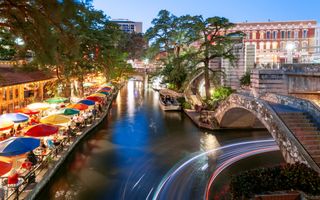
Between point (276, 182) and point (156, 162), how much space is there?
923cm

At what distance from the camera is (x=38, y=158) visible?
17.1 metres

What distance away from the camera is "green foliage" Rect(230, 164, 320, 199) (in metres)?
11.2

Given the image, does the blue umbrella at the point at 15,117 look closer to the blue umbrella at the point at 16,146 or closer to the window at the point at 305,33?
the blue umbrella at the point at 16,146

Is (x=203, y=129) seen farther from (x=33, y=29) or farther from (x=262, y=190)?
(x=33, y=29)

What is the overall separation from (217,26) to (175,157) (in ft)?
61.8

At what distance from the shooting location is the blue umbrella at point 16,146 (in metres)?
14.1

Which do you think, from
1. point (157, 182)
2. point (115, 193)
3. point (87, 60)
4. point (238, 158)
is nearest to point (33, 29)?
point (115, 193)

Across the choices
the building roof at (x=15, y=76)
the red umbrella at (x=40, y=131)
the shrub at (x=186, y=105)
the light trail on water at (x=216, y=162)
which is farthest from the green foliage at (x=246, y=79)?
the red umbrella at (x=40, y=131)

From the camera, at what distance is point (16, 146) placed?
47.6ft

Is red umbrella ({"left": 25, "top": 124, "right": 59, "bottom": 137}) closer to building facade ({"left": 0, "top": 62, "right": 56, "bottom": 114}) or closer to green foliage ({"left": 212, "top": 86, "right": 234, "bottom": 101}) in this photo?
building facade ({"left": 0, "top": 62, "right": 56, "bottom": 114})

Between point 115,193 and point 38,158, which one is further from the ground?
point 38,158

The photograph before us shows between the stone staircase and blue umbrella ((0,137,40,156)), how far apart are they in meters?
13.4

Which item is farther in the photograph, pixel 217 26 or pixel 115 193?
pixel 217 26

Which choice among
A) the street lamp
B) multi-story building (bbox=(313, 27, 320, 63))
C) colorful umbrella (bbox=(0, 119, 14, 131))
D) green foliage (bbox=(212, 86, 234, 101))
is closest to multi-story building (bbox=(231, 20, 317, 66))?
multi-story building (bbox=(313, 27, 320, 63))
